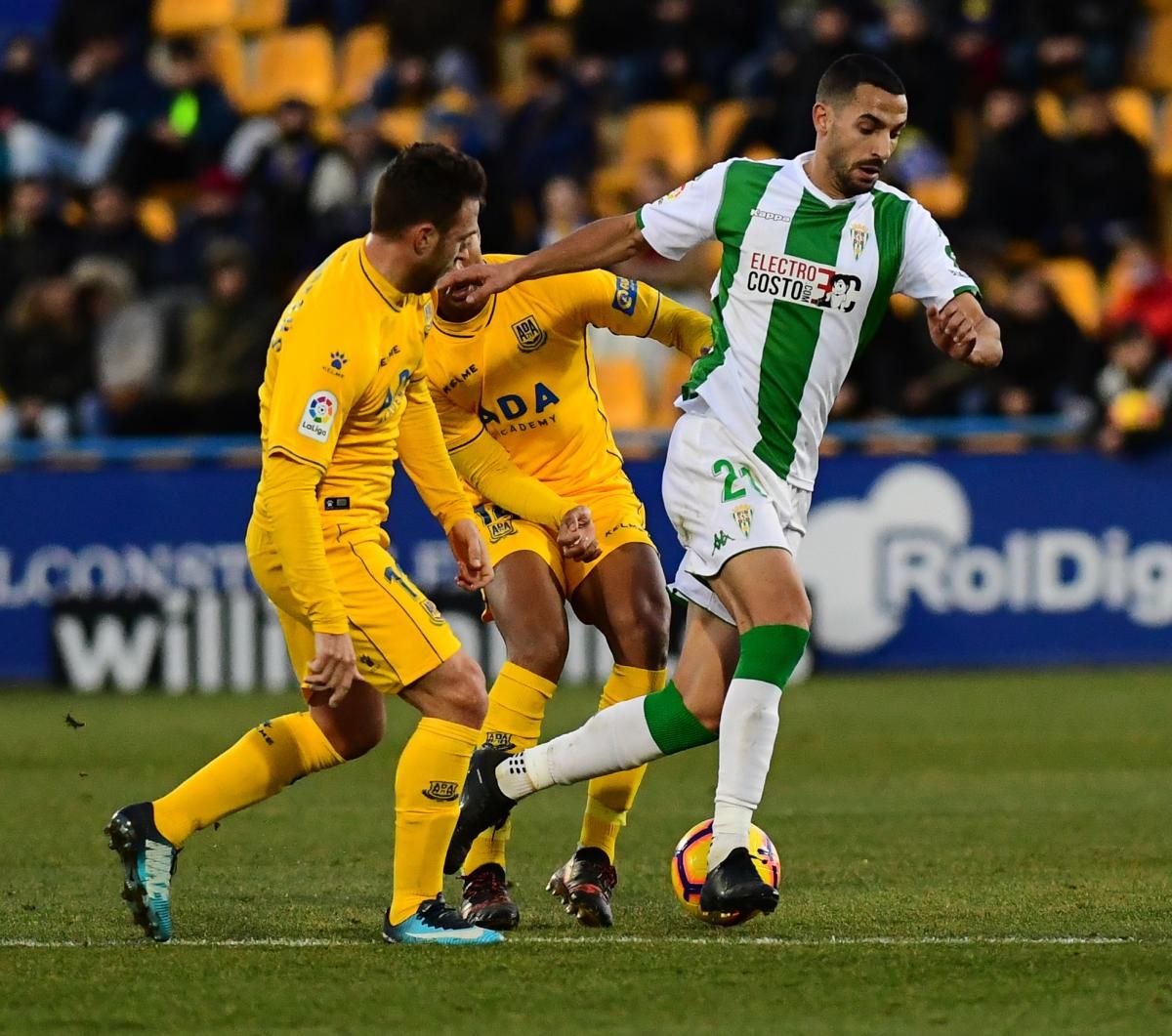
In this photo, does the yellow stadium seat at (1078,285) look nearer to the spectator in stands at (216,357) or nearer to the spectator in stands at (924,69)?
the spectator in stands at (924,69)

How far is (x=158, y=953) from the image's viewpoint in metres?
5.77

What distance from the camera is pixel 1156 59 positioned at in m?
17.5

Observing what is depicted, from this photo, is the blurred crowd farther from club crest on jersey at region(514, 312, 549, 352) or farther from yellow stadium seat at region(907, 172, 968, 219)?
club crest on jersey at region(514, 312, 549, 352)

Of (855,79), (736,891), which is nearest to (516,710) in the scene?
(736,891)

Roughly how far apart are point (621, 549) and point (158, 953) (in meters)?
2.01

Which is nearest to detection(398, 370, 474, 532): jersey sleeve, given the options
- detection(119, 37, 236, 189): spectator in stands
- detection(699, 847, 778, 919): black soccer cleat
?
detection(699, 847, 778, 919): black soccer cleat

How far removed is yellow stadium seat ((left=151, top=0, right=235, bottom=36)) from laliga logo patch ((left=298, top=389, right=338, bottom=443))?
604 inches

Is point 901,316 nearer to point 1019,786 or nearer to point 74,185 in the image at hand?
point 1019,786

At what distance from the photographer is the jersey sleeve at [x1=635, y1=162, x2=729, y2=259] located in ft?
21.4

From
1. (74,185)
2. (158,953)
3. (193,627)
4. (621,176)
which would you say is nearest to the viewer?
(158,953)

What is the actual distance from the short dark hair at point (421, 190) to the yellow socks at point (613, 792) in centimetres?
163

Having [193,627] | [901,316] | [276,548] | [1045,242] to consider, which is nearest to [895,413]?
[901,316]

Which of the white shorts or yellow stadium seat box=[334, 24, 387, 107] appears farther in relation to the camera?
yellow stadium seat box=[334, 24, 387, 107]

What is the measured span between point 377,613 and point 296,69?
14.5 metres
